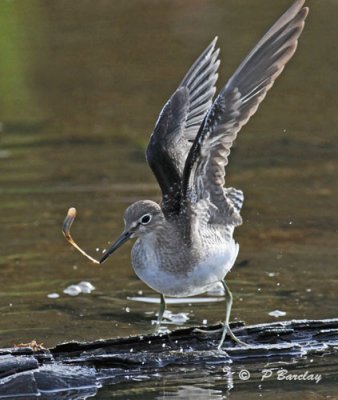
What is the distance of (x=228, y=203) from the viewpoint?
8.73 metres

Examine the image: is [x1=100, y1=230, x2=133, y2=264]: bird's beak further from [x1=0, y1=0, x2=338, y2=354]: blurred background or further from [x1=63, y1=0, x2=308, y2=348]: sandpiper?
[x1=0, y1=0, x2=338, y2=354]: blurred background

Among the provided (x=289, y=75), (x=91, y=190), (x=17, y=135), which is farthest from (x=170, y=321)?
(x=289, y=75)

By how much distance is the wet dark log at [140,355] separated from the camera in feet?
24.3

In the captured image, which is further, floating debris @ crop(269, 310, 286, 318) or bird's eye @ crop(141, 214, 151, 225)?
floating debris @ crop(269, 310, 286, 318)

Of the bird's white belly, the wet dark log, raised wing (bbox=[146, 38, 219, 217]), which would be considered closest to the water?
the wet dark log

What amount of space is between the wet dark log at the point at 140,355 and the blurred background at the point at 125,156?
868mm

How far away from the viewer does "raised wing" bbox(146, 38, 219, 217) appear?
8555 mm

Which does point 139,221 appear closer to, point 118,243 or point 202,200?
point 118,243

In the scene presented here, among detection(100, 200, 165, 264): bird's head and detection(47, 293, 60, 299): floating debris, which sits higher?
detection(100, 200, 165, 264): bird's head

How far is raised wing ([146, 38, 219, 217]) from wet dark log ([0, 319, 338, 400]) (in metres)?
1.01

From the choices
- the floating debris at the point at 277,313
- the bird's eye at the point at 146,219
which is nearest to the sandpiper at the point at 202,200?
the bird's eye at the point at 146,219

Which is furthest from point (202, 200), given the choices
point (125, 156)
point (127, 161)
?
point (125, 156)

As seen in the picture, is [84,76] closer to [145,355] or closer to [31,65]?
[31,65]

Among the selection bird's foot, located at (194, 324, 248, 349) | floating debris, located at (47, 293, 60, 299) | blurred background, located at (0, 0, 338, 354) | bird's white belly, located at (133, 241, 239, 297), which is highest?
bird's white belly, located at (133, 241, 239, 297)
